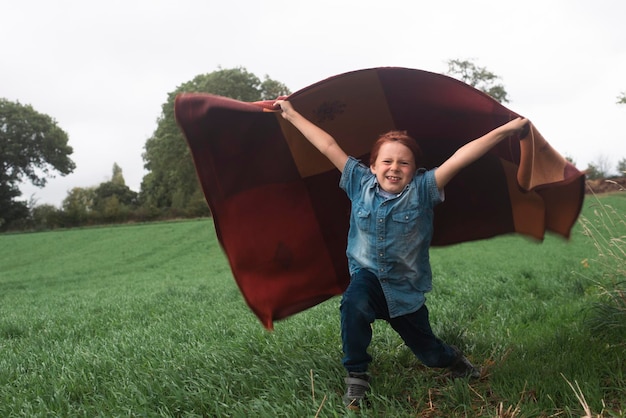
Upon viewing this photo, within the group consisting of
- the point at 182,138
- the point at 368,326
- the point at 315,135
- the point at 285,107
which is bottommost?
the point at 368,326

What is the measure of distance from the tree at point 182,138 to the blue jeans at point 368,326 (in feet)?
132

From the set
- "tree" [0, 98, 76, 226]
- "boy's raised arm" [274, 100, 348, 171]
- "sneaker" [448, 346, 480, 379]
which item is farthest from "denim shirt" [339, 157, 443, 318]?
"tree" [0, 98, 76, 226]

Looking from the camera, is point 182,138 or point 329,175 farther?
point 182,138

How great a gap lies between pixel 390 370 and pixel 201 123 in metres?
1.94

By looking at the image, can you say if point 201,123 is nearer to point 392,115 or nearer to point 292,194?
point 292,194

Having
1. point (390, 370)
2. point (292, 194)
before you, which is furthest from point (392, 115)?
point (390, 370)

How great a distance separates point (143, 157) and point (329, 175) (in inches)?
2372

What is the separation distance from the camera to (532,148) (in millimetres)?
2936

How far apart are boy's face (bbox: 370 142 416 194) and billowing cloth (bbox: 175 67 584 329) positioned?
450mm

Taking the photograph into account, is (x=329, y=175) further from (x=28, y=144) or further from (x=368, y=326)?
(x=28, y=144)

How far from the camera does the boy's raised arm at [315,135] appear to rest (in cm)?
312

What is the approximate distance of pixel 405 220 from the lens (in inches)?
114

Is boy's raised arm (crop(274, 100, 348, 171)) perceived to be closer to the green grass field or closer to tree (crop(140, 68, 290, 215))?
the green grass field

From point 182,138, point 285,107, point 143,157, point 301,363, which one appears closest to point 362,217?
point 285,107
